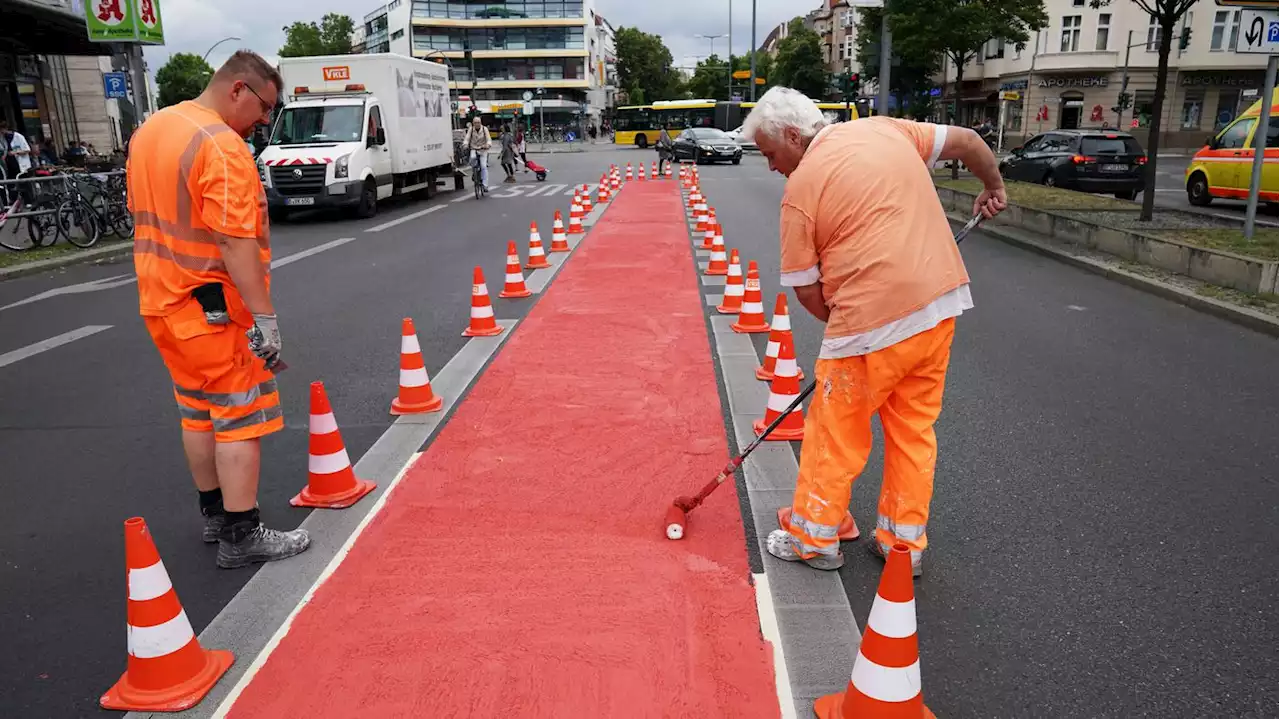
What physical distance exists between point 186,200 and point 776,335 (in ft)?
11.0

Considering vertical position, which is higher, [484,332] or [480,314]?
[480,314]

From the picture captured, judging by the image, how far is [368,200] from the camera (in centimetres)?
1808

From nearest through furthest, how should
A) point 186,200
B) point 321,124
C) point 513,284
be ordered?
1. point 186,200
2. point 513,284
3. point 321,124

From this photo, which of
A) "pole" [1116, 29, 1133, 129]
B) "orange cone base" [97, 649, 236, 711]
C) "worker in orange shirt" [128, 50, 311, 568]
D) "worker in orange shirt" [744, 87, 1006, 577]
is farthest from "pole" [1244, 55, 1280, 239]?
"pole" [1116, 29, 1133, 129]

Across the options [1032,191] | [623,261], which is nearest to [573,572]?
[623,261]

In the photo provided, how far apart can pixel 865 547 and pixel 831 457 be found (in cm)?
64

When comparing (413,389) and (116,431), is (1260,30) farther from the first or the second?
(116,431)

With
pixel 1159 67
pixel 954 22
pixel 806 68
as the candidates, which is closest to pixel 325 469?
pixel 1159 67

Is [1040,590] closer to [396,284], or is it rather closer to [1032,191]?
[396,284]

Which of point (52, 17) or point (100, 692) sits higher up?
point (52, 17)

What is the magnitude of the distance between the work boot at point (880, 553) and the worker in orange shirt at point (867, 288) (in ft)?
0.03

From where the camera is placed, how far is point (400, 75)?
63.7ft

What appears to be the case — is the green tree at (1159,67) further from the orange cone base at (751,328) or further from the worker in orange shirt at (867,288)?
the worker in orange shirt at (867,288)

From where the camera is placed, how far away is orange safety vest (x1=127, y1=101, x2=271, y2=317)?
323 cm
